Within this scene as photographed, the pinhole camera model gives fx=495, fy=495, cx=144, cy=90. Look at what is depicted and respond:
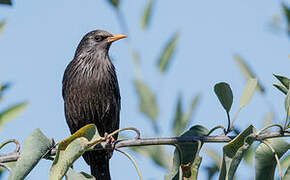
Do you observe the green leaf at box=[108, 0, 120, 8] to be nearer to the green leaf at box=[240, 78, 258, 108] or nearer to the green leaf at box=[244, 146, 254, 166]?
the green leaf at box=[244, 146, 254, 166]

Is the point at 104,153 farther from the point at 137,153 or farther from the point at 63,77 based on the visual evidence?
the point at 137,153

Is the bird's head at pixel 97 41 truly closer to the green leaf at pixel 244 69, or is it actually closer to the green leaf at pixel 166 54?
the green leaf at pixel 166 54

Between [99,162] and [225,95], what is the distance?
2917 millimetres

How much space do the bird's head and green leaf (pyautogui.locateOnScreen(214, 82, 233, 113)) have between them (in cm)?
324

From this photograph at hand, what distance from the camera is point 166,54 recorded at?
4312 mm

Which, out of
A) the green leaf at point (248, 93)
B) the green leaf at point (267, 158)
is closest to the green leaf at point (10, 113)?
the green leaf at point (248, 93)

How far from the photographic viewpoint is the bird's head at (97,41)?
231 inches

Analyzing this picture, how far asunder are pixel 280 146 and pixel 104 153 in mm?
3075

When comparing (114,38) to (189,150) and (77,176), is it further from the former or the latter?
(77,176)

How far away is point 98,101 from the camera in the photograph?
5.16 meters

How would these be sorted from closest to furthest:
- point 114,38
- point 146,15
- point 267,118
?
point 267,118 → point 146,15 → point 114,38

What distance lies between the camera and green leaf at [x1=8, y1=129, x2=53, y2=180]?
7.36ft

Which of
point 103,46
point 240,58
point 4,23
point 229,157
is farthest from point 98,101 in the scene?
point 229,157

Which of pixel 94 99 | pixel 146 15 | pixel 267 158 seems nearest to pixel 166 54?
pixel 146 15
